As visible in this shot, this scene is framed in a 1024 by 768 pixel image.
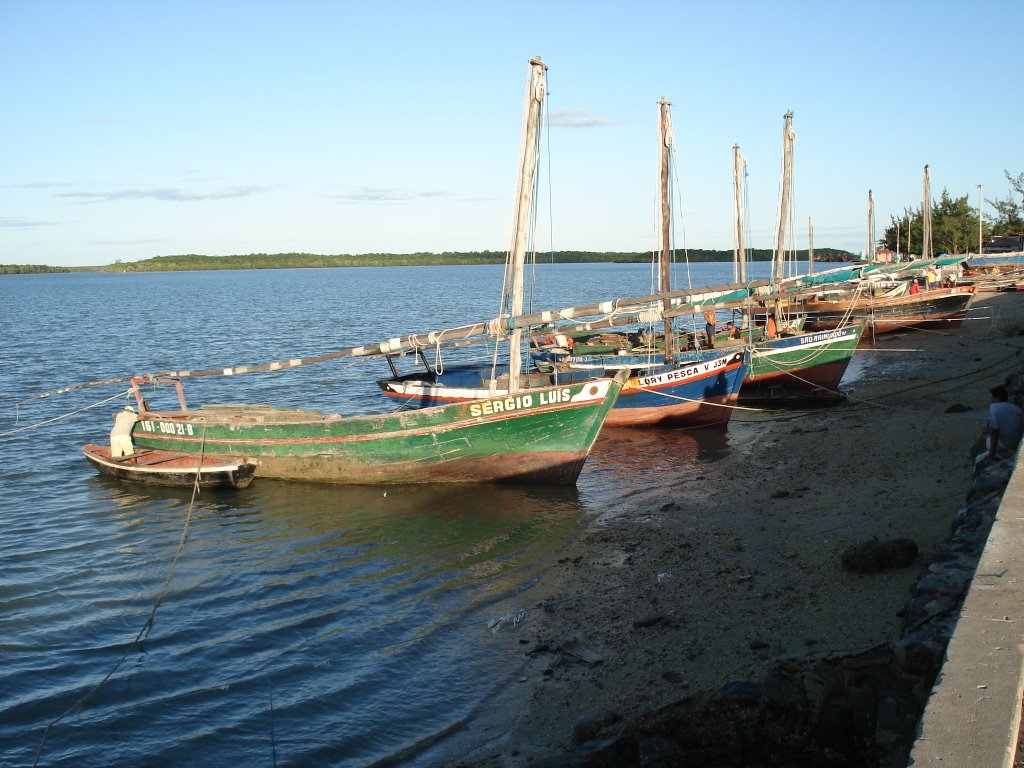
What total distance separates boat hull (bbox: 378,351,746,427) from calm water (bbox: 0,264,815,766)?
2.56 feet

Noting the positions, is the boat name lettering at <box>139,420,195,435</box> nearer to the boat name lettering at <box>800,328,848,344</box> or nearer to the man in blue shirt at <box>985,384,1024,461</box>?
the man in blue shirt at <box>985,384,1024,461</box>

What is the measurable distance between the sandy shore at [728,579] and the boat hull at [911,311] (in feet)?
63.6

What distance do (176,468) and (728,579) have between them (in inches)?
494

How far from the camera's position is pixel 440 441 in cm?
1755

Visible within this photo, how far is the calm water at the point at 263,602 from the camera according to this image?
8.93m

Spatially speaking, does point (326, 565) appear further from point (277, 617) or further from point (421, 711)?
point (421, 711)

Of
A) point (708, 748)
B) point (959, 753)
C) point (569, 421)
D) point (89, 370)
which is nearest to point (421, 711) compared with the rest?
point (708, 748)

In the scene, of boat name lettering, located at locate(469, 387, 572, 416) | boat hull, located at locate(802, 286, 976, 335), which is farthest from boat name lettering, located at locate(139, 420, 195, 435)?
boat hull, located at locate(802, 286, 976, 335)

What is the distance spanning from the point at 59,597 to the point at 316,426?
21.2ft

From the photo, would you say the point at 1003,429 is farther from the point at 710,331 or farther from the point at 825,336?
the point at 710,331

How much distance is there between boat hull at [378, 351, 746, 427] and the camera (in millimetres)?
22422

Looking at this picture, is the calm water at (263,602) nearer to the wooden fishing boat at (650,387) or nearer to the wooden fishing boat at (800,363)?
the wooden fishing boat at (650,387)

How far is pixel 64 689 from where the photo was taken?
32.7 feet

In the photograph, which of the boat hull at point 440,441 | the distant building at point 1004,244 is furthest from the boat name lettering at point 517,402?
the distant building at point 1004,244
